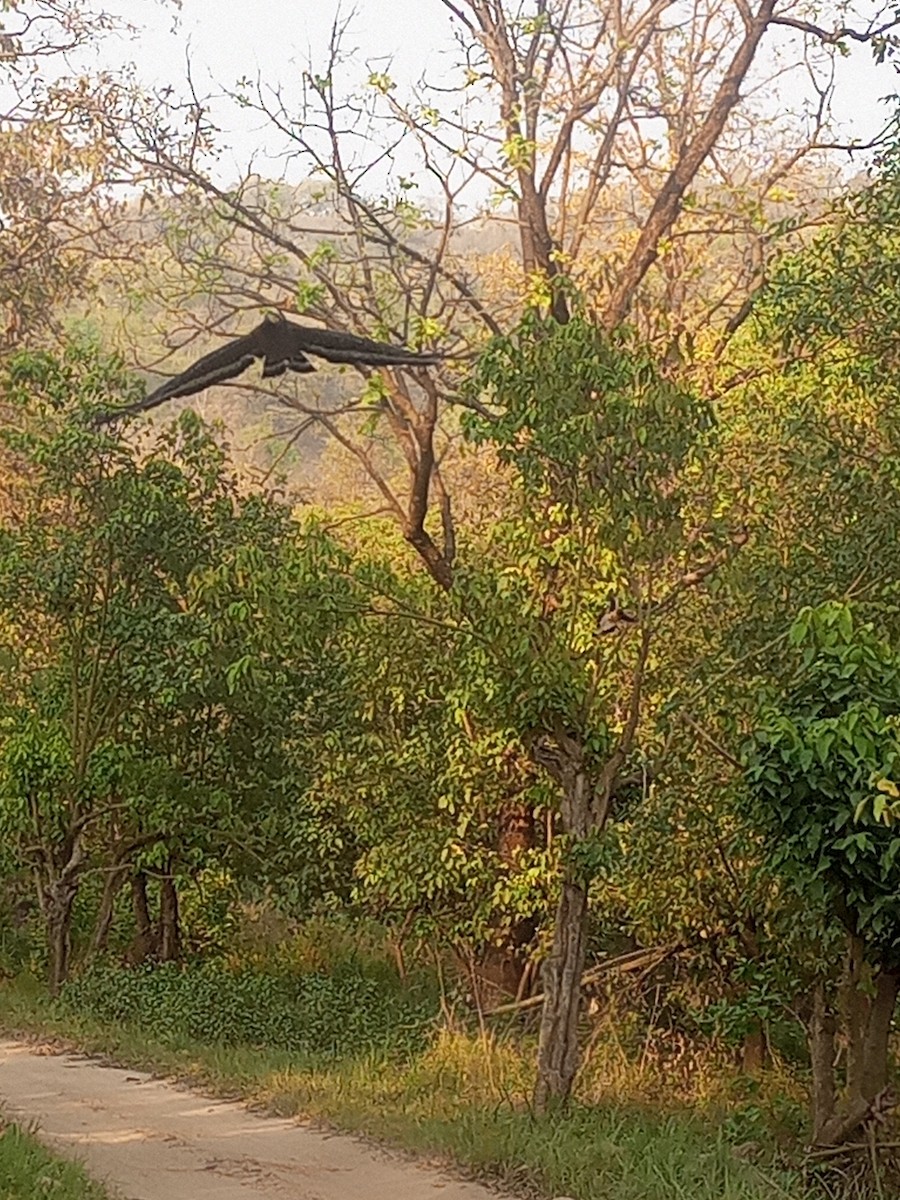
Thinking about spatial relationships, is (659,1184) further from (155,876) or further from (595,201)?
(595,201)

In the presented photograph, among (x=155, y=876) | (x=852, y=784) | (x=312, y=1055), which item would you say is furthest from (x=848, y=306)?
(x=155, y=876)

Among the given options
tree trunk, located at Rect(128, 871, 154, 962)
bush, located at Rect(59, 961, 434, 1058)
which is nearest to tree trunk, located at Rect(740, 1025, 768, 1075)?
bush, located at Rect(59, 961, 434, 1058)

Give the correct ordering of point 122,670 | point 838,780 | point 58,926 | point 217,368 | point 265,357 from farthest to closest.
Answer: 1. point 58,926
2. point 122,670
3. point 265,357
4. point 217,368
5. point 838,780

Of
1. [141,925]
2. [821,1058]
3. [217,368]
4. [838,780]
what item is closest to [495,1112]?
[821,1058]

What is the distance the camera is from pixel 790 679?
7945mm

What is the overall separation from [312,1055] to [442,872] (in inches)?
68.8

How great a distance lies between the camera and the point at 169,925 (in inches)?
575

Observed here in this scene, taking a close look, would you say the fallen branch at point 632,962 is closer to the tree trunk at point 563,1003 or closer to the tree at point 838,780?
the tree trunk at point 563,1003

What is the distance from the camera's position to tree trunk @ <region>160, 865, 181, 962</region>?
14.5 meters

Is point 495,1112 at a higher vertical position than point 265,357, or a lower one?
lower

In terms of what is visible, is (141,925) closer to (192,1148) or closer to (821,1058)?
(192,1148)

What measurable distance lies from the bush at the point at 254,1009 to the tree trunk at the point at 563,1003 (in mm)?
3157

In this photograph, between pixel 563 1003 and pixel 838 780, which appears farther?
pixel 563 1003

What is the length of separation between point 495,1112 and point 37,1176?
2.99m
